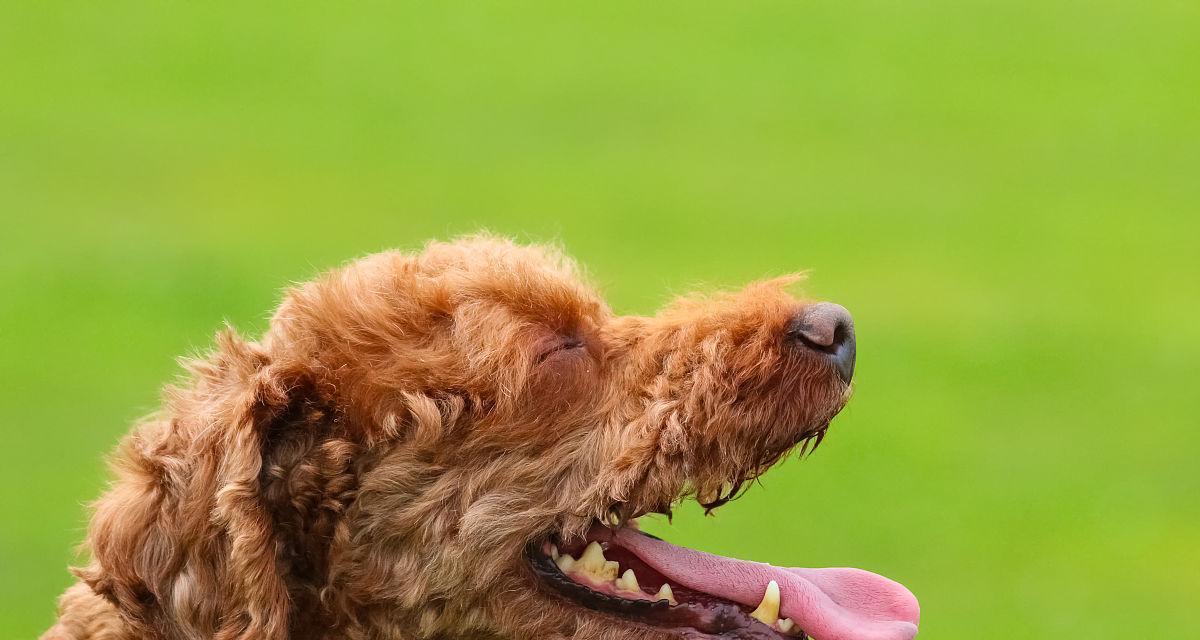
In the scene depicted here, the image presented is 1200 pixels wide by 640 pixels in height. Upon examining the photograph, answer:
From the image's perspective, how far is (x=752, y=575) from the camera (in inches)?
183

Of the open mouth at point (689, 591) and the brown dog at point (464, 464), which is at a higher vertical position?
the brown dog at point (464, 464)

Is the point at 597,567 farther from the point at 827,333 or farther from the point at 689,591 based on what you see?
the point at 827,333

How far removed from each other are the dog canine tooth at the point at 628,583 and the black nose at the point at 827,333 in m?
0.80

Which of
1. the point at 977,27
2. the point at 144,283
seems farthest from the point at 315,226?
the point at 977,27

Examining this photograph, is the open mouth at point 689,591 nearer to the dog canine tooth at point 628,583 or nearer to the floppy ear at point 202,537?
the dog canine tooth at point 628,583

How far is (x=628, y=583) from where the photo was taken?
456cm

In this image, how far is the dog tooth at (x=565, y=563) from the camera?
4.57 meters

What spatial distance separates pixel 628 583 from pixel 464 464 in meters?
0.56

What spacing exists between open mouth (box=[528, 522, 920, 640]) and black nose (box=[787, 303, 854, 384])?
2.04 ft

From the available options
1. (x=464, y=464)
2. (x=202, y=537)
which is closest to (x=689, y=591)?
(x=464, y=464)

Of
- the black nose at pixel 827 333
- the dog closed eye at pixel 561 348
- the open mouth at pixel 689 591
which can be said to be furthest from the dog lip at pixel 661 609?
the black nose at pixel 827 333

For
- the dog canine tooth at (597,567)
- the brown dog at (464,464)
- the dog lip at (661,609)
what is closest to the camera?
the brown dog at (464,464)

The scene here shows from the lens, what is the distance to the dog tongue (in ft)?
15.1

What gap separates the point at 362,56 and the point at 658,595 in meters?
13.9
